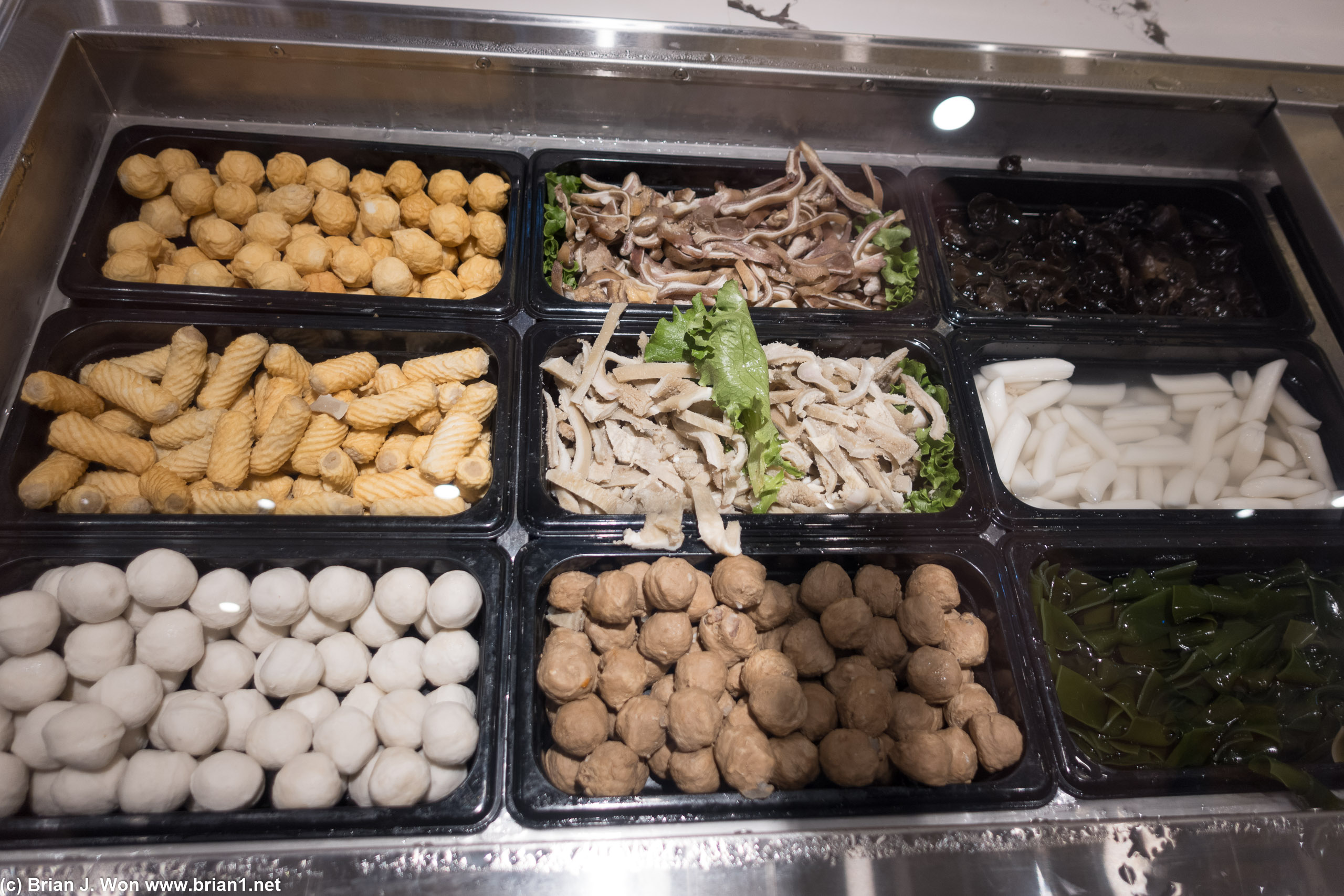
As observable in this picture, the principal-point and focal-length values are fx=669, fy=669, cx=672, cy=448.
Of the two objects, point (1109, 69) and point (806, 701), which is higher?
point (1109, 69)

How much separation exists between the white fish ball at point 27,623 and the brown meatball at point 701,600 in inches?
57.7

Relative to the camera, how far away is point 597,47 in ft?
7.31

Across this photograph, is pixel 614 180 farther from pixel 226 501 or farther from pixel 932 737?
pixel 932 737

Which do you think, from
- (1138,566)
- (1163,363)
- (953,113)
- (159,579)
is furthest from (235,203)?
(1163,363)

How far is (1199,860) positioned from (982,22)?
2664 mm

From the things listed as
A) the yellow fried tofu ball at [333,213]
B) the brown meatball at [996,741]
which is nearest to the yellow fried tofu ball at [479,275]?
the yellow fried tofu ball at [333,213]

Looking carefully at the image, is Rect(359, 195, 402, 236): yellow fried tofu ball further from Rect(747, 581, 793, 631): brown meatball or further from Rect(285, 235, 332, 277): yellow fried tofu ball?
Rect(747, 581, 793, 631): brown meatball

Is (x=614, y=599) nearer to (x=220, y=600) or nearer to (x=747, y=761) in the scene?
(x=747, y=761)

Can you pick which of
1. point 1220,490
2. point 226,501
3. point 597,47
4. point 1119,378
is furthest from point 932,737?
point 597,47

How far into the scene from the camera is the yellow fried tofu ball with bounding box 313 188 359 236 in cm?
224

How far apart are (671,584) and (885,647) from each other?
1.95ft

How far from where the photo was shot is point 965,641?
1.80 metres

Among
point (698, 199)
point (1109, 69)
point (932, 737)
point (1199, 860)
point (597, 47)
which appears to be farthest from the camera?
point (698, 199)

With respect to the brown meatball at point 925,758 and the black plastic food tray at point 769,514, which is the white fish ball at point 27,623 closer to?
the black plastic food tray at point 769,514
